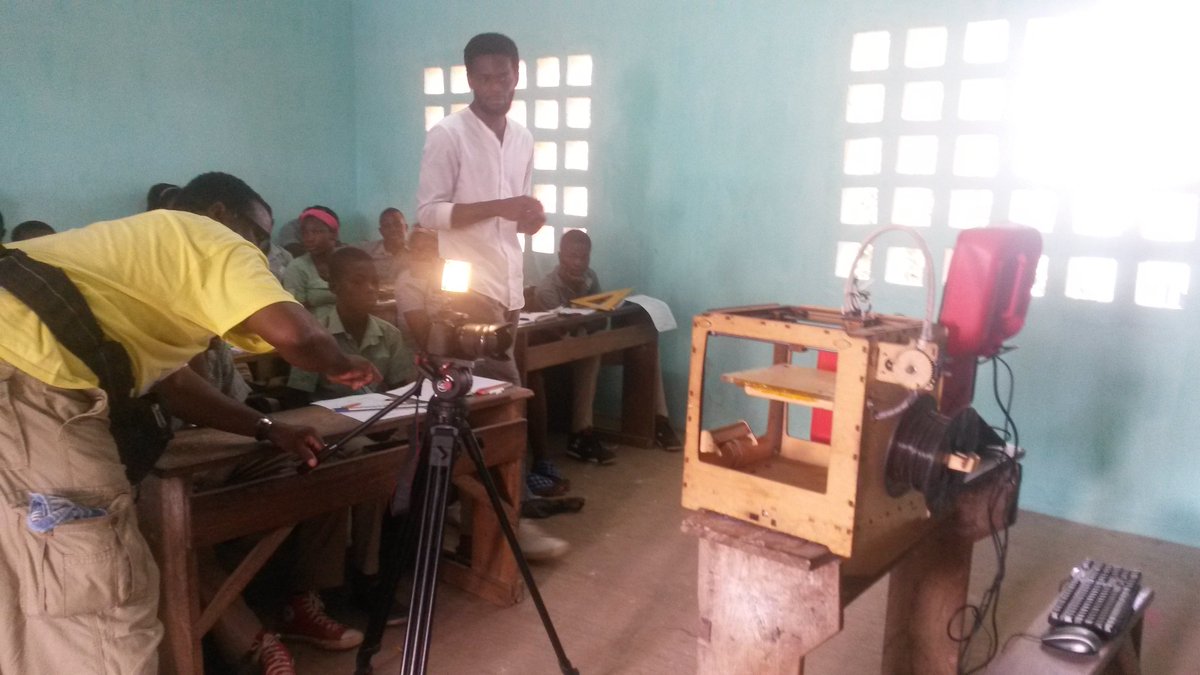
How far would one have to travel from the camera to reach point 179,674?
1722mm

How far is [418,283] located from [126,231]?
1991 mm

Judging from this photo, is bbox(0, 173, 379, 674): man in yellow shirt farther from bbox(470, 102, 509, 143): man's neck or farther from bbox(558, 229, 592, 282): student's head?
bbox(558, 229, 592, 282): student's head

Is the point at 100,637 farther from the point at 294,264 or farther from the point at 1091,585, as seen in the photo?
the point at 294,264

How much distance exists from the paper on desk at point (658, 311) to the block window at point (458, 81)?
5.57 ft

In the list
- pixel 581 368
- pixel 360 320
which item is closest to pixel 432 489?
pixel 360 320

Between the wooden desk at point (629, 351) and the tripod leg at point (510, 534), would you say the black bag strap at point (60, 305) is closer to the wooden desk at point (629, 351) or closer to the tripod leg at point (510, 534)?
the tripod leg at point (510, 534)

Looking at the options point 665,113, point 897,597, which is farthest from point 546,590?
point 665,113

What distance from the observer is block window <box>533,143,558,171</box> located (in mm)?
4445

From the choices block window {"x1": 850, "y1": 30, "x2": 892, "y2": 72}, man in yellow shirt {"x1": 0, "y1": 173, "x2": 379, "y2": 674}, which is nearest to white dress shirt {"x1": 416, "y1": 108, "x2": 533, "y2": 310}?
man in yellow shirt {"x1": 0, "y1": 173, "x2": 379, "y2": 674}

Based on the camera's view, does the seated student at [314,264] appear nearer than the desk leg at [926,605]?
No

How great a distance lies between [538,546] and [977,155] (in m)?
2.21

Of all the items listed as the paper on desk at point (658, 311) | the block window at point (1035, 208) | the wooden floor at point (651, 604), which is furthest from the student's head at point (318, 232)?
the block window at point (1035, 208)

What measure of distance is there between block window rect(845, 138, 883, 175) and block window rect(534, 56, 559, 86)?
63.1 inches

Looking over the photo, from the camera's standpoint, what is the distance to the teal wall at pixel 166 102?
405 cm
